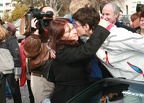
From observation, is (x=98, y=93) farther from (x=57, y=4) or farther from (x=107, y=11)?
(x=57, y=4)

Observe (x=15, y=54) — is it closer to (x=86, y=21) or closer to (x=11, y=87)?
(x=11, y=87)

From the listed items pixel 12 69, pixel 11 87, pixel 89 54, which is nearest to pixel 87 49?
pixel 89 54

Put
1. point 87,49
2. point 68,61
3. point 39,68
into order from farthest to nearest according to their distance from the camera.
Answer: point 39,68
point 68,61
point 87,49

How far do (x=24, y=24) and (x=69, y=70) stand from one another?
155cm

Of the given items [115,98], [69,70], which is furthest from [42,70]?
[115,98]

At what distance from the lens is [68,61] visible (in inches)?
116

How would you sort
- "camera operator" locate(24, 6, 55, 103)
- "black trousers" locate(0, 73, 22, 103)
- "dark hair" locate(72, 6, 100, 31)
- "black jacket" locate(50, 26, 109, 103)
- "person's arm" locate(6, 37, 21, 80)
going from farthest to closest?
"person's arm" locate(6, 37, 21, 80)
"black trousers" locate(0, 73, 22, 103)
"camera operator" locate(24, 6, 55, 103)
"dark hair" locate(72, 6, 100, 31)
"black jacket" locate(50, 26, 109, 103)

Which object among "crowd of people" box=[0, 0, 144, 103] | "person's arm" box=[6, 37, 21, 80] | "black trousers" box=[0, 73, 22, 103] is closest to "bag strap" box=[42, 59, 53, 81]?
"crowd of people" box=[0, 0, 144, 103]

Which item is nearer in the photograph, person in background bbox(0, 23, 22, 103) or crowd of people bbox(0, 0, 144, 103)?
crowd of people bbox(0, 0, 144, 103)

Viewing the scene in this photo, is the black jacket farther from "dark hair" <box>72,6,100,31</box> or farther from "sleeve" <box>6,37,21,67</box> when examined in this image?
"sleeve" <box>6,37,21,67</box>

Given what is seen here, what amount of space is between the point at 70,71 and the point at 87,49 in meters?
0.33

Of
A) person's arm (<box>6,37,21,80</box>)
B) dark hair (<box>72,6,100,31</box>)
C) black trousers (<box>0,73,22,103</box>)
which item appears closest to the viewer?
dark hair (<box>72,6,100,31</box>)

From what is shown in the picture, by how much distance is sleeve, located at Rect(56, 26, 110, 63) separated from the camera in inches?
109

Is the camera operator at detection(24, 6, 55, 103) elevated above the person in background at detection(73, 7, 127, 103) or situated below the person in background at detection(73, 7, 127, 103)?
below
